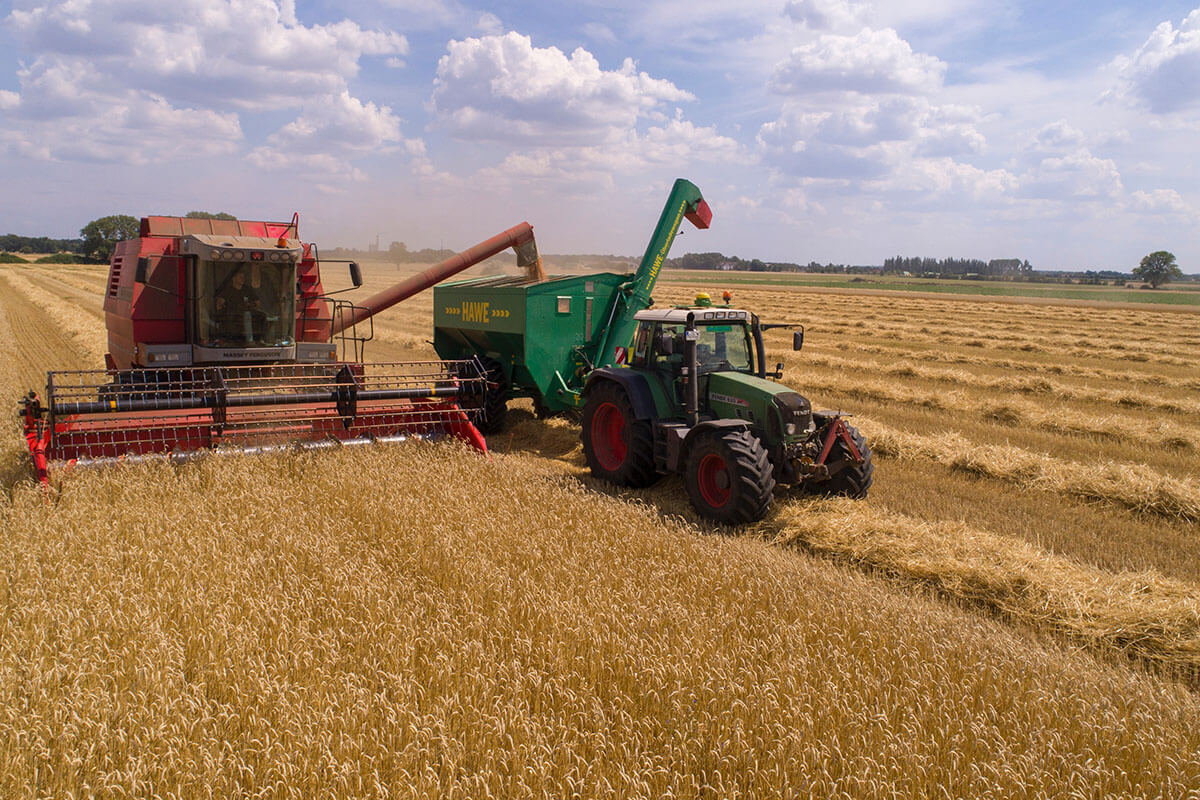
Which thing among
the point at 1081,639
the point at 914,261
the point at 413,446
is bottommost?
the point at 1081,639

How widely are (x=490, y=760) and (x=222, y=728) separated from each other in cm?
115

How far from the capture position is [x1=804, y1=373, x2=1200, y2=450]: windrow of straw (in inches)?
373

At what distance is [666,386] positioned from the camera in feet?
24.0

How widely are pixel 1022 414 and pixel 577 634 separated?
920 centimetres

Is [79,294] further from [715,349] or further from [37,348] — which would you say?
[715,349]

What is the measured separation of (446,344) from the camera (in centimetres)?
1128

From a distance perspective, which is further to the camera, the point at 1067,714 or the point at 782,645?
the point at 782,645

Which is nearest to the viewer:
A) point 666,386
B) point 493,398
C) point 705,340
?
point 705,340

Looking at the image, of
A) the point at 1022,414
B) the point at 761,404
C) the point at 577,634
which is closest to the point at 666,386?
the point at 761,404

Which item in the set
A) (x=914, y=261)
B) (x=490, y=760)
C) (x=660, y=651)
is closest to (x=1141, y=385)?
(x=660, y=651)

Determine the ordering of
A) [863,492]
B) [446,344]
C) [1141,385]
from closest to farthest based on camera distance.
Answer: [863,492], [446,344], [1141,385]

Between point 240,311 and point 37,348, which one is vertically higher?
point 240,311

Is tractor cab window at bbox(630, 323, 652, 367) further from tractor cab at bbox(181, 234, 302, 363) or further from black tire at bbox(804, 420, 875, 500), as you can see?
tractor cab at bbox(181, 234, 302, 363)

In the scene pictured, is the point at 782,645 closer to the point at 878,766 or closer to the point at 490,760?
the point at 878,766
